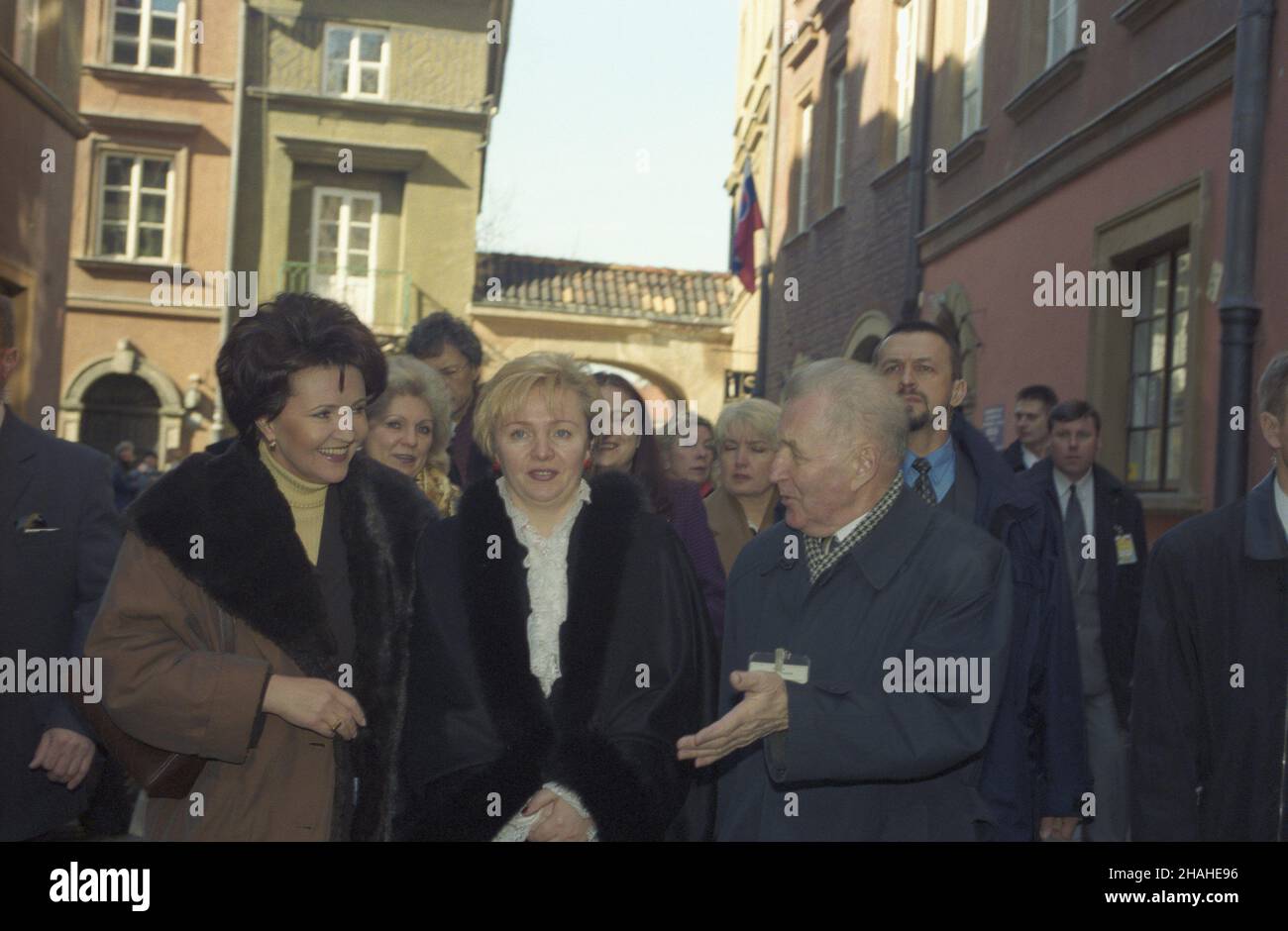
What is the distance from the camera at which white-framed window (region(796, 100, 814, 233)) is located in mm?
19469

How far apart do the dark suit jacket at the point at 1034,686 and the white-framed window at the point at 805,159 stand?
15.4 m

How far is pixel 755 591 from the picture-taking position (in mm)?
3477

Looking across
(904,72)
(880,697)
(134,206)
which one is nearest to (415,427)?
(880,697)

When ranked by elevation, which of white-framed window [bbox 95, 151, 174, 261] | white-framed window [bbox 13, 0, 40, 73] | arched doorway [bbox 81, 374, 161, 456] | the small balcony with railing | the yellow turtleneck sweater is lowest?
the yellow turtleneck sweater

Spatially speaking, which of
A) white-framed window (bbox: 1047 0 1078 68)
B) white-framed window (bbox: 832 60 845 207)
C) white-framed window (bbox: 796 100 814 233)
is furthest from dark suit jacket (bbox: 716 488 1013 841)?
white-framed window (bbox: 796 100 814 233)

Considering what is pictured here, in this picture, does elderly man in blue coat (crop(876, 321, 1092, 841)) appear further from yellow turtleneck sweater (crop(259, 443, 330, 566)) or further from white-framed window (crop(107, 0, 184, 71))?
white-framed window (crop(107, 0, 184, 71))

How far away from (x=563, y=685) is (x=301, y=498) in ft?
2.56

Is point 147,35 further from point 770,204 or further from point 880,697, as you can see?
point 880,697

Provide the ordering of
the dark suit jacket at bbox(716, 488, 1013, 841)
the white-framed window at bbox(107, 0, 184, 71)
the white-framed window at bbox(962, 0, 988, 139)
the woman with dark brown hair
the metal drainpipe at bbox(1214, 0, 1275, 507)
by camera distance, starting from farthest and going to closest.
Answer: the white-framed window at bbox(107, 0, 184, 71)
the white-framed window at bbox(962, 0, 988, 139)
the metal drainpipe at bbox(1214, 0, 1275, 507)
the woman with dark brown hair
the dark suit jacket at bbox(716, 488, 1013, 841)

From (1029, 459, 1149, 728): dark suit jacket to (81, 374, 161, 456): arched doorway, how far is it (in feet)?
66.9

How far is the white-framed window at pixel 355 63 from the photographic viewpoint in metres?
25.8
